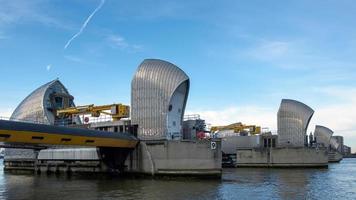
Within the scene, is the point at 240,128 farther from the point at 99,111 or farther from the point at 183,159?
the point at 183,159

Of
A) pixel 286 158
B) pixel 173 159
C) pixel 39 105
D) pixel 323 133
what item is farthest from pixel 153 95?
pixel 323 133

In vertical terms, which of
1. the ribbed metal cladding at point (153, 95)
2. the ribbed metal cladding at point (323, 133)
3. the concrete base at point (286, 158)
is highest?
the ribbed metal cladding at point (153, 95)

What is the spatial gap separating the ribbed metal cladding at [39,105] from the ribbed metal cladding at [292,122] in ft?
168

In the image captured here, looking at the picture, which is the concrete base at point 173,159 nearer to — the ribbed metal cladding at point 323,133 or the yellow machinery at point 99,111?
the yellow machinery at point 99,111

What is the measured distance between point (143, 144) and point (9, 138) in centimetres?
2061

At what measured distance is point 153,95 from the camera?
6638 cm

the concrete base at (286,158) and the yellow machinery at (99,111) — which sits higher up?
the yellow machinery at (99,111)

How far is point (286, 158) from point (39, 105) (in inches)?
2108

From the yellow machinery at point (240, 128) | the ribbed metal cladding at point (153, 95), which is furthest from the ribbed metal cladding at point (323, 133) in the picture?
the ribbed metal cladding at point (153, 95)

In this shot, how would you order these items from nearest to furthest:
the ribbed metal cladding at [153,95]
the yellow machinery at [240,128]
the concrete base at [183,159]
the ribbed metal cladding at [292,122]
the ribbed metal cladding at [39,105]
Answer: the concrete base at [183,159] < the ribbed metal cladding at [153,95] < the ribbed metal cladding at [39,105] < the ribbed metal cladding at [292,122] < the yellow machinery at [240,128]

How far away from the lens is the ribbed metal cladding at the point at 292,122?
366ft

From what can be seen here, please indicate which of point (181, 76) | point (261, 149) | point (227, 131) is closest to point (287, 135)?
point (261, 149)

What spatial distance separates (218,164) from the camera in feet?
198

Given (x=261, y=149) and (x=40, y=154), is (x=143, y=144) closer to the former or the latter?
(x=40, y=154)
